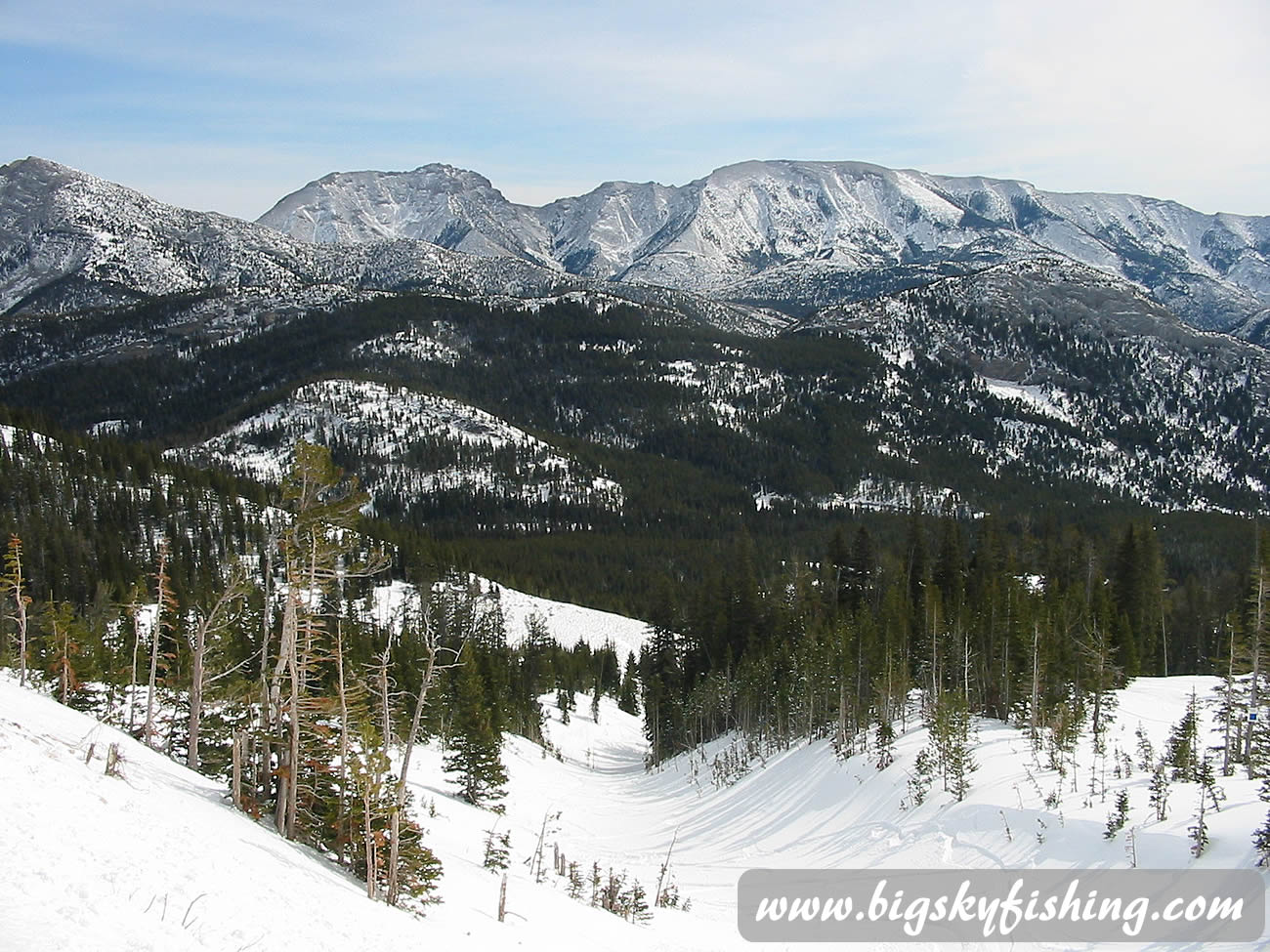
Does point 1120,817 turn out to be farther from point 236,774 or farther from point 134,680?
point 134,680

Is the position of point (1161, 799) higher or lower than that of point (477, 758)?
higher

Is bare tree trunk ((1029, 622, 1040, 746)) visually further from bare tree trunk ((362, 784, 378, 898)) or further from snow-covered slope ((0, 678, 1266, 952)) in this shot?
bare tree trunk ((362, 784, 378, 898))

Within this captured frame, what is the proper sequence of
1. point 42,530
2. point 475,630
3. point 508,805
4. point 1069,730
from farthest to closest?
point 42,530
point 475,630
point 508,805
point 1069,730

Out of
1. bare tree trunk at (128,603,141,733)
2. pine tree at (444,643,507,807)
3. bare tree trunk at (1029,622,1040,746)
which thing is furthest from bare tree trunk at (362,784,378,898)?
bare tree trunk at (1029,622,1040,746)

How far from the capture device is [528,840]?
148 ft

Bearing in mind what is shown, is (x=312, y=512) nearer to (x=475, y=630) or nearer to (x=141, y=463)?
(x=475, y=630)

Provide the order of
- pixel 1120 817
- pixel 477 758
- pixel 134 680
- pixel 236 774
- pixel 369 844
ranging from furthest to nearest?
pixel 477 758, pixel 134 680, pixel 1120 817, pixel 236 774, pixel 369 844

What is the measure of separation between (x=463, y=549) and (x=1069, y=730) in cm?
12970

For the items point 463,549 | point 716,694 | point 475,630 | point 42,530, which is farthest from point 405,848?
point 463,549

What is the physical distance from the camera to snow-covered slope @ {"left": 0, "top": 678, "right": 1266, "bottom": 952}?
13.8 meters

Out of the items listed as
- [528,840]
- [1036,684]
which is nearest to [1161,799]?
[1036,684]

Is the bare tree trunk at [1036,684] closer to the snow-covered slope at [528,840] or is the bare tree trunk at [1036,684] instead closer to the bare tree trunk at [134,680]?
the snow-covered slope at [528,840]

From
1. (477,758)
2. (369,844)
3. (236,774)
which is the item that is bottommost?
(477,758)

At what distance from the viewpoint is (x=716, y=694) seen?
71750 mm
